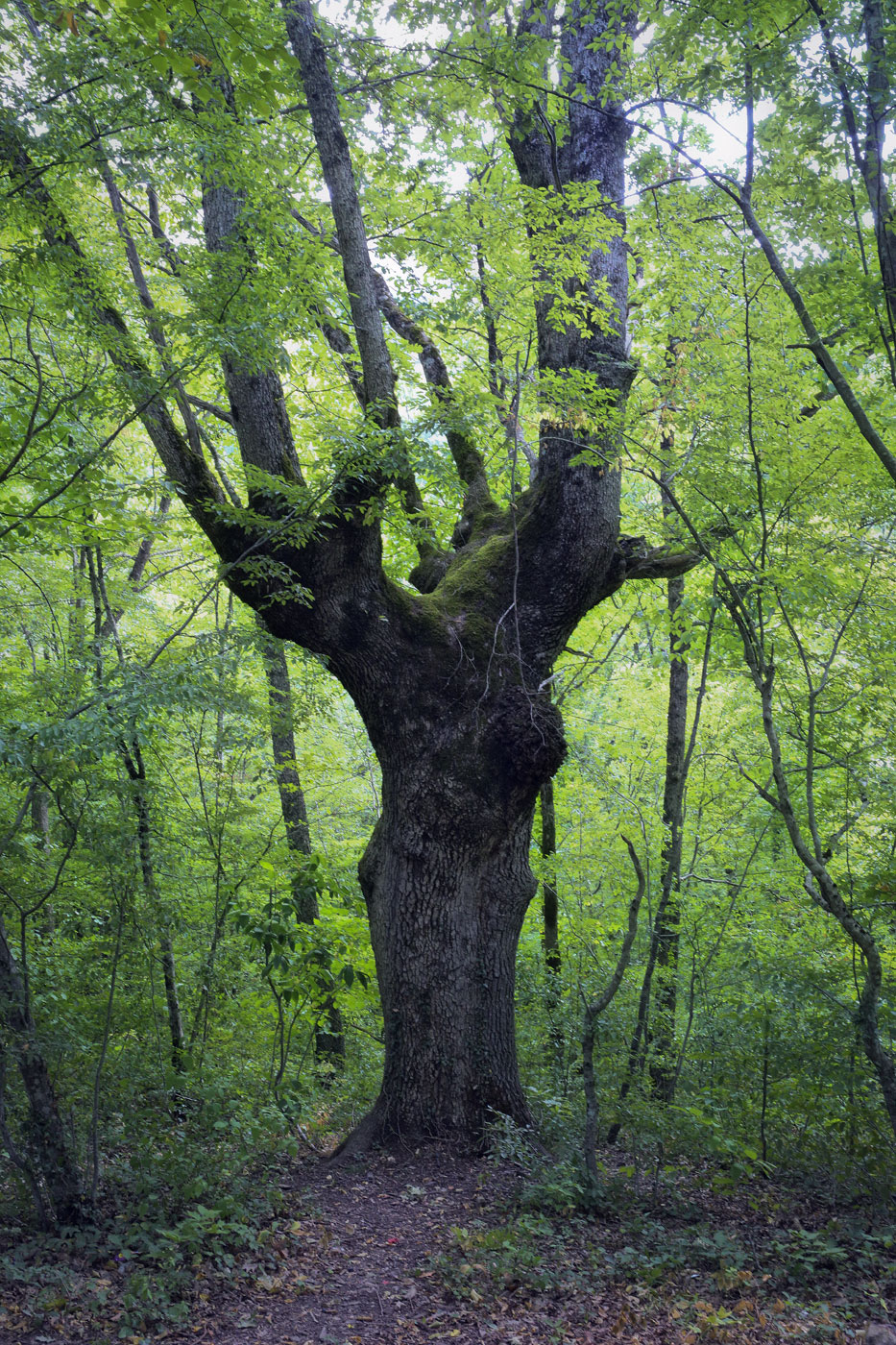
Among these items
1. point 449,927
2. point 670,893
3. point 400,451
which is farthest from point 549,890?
point 400,451

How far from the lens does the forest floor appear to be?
3.08 m

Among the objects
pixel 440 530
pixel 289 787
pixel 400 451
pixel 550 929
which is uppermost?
pixel 440 530

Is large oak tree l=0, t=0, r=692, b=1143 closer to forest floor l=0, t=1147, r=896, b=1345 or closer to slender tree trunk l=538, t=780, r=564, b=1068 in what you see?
forest floor l=0, t=1147, r=896, b=1345

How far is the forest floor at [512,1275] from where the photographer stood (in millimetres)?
3080

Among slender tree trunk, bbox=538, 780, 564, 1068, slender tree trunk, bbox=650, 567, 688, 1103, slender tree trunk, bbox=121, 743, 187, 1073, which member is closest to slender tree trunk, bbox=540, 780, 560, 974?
slender tree trunk, bbox=538, 780, 564, 1068

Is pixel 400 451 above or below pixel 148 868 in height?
above

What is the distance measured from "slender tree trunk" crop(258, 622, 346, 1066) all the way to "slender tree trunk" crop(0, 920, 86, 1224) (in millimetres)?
2825

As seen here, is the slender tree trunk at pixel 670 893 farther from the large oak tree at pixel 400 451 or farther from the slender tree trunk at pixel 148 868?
the slender tree trunk at pixel 148 868

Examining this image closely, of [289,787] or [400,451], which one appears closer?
[400,451]

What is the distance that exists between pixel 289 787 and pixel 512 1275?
513 cm

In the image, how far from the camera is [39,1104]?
3.58 metres

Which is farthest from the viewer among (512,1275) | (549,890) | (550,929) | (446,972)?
(550,929)

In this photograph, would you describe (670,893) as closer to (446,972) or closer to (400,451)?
(446,972)

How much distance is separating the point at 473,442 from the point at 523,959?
5505mm
